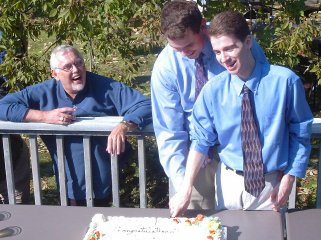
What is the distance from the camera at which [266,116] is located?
2887mm

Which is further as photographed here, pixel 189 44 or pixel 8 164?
pixel 8 164

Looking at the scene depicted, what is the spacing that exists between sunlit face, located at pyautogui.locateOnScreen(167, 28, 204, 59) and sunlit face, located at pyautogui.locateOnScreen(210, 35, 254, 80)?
0.76ft

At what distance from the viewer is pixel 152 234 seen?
273 cm

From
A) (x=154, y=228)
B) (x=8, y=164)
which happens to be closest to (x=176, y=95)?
(x=154, y=228)

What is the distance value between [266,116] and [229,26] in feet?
1.52

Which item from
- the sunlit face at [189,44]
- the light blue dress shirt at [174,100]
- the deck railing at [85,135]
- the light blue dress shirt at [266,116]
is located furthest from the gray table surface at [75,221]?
the sunlit face at [189,44]

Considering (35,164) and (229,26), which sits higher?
(229,26)

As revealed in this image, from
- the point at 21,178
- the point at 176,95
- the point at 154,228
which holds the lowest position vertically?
the point at 21,178

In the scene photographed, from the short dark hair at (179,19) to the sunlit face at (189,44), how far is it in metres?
0.02

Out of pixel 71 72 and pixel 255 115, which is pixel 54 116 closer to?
pixel 71 72

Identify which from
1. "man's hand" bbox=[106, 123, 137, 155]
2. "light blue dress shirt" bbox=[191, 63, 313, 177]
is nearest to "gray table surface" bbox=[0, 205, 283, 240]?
"light blue dress shirt" bbox=[191, 63, 313, 177]

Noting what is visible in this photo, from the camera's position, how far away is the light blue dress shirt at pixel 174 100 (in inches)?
127

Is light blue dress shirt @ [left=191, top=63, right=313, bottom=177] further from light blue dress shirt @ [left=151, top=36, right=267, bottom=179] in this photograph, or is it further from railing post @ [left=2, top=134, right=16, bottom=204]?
railing post @ [left=2, top=134, right=16, bottom=204]

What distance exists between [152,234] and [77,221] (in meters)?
0.40
